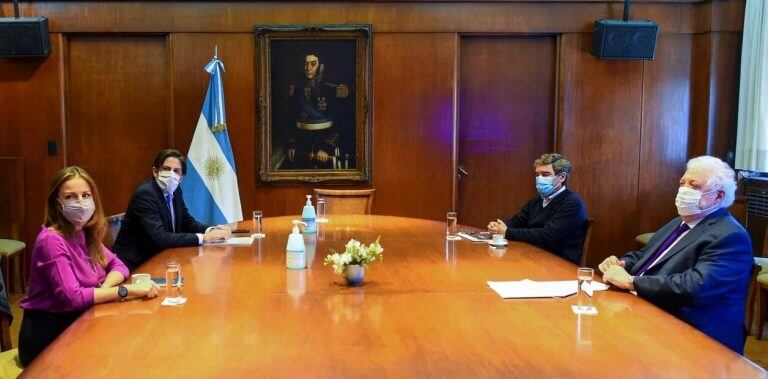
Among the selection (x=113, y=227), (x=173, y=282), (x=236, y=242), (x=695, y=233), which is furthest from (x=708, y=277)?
(x=113, y=227)

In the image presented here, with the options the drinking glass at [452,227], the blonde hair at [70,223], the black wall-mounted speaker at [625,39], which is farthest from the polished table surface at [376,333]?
the black wall-mounted speaker at [625,39]

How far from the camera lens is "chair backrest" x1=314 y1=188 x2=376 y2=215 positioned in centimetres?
513

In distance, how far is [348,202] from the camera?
5148 millimetres

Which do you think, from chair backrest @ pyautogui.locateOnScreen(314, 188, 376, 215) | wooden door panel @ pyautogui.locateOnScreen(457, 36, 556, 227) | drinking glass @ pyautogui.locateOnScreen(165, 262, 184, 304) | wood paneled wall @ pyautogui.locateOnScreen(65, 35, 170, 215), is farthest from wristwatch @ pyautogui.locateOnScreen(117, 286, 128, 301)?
wooden door panel @ pyautogui.locateOnScreen(457, 36, 556, 227)

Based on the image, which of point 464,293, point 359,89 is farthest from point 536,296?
point 359,89

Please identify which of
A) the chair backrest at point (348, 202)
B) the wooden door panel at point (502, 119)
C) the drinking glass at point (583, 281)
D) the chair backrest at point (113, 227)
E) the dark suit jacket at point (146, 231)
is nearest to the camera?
the drinking glass at point (583, 281)

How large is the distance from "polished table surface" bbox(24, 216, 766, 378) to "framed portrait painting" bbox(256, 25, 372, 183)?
9.88 ft

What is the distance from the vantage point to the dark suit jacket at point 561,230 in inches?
152

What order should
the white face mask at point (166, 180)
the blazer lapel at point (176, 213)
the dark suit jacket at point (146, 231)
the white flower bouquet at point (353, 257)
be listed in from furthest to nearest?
the blazer lapel at point (176, 213), the white face mask at point (166, 180), the dark suit jacket at point (146, 231), the white flower bouquet at point (353, 257)

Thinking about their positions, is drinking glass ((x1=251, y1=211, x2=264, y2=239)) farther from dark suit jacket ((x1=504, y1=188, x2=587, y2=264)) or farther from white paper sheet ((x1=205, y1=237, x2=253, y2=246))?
dark suit jacket ((x1=504, y1=188, x2=587, y2=264))

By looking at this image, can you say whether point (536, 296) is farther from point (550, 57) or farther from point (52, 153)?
point (52, 153)

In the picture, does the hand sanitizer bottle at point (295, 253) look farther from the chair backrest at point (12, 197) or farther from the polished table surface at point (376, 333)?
the chair backrest at point (12, 197)

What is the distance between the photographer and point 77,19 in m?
5.63

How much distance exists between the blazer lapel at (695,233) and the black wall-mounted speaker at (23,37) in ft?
16.3
